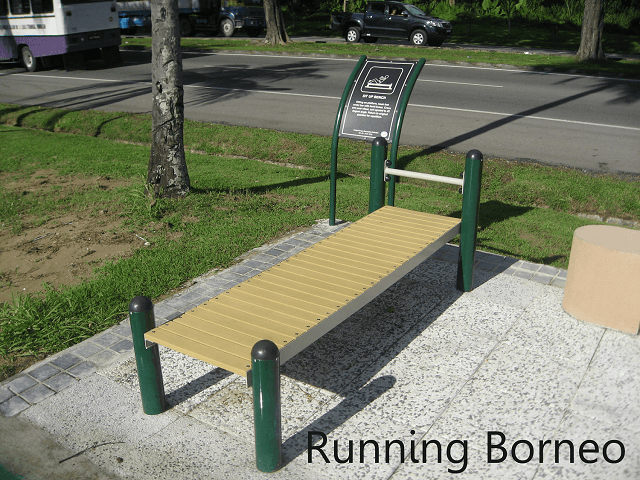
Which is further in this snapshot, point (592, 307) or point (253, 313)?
point (592, 307)

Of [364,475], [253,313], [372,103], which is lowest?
[364,475]

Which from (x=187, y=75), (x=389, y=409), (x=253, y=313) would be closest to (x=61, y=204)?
(x=253, y=313)

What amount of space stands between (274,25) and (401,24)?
558cm

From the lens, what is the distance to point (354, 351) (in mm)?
4766

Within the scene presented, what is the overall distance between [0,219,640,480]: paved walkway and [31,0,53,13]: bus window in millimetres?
17278

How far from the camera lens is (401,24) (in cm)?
2448

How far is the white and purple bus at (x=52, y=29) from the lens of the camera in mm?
19031

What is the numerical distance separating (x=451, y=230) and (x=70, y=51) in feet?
58.8

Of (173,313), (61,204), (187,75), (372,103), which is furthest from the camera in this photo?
(187,75)

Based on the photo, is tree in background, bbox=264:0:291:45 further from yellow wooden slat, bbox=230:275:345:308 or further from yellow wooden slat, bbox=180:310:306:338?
yellow wooden slat, bbox=180:310:306:338

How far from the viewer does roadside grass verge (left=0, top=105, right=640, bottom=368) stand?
5.50 m

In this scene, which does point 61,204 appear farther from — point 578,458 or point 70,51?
point 70,51

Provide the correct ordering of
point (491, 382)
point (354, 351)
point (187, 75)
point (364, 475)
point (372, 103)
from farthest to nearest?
point (187, 75) → point (372, 103) → point (354, 351) → point (491, 382) → point (364, 475)

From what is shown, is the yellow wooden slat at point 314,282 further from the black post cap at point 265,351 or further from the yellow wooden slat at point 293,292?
the black post cap at point 265,351
